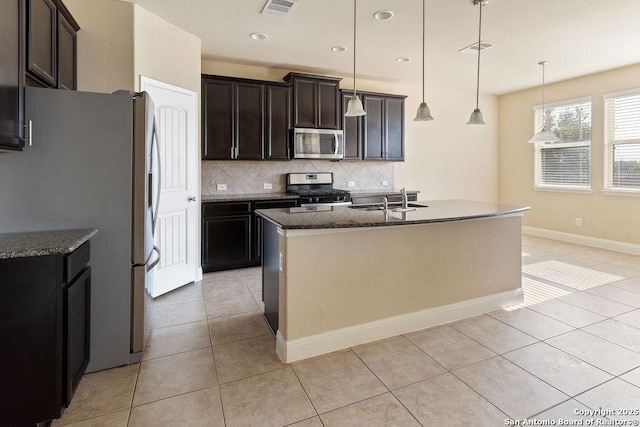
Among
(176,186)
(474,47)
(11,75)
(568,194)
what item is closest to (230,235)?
(176,186)

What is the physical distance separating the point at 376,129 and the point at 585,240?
394cm

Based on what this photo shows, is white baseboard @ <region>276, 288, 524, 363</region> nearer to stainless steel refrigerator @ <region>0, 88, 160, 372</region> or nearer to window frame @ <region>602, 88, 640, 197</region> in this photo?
stainless steel refrigerator @ <region>0, 88, 160, 372</region>

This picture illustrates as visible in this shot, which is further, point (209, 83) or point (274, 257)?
point (209, 83)

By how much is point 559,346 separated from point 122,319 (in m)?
2.97

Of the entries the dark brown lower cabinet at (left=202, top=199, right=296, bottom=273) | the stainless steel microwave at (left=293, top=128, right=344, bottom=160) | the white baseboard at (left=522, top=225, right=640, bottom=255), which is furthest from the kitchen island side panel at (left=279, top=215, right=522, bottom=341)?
the white baseboard at (left=522, top=225, right=640, bottom=255)

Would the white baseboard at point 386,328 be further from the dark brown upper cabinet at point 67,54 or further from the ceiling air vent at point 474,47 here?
the ceiling air vent at point 474,47

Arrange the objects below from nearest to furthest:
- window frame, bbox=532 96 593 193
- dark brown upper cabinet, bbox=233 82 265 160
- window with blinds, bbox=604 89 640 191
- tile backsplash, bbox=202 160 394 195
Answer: dark brown upper cabinet, bbox=233 82 265 160, tile backsplash, bbox=202 160 394 195, window with blinds, bbox=604 89 640 191, window frame, bbox=532 96 593 193

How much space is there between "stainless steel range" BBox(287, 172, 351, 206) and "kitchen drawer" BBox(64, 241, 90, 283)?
115 inches

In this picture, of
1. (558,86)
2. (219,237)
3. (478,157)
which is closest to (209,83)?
(219,237)

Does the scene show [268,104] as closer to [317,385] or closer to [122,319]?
[122,319]

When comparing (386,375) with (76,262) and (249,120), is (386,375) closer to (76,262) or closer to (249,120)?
(76,262)

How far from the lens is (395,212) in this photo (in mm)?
2844

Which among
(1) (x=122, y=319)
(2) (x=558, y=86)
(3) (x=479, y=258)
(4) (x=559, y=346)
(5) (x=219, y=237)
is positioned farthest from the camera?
(2) (x=558, y=86)

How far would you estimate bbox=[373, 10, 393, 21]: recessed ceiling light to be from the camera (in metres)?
3.37
